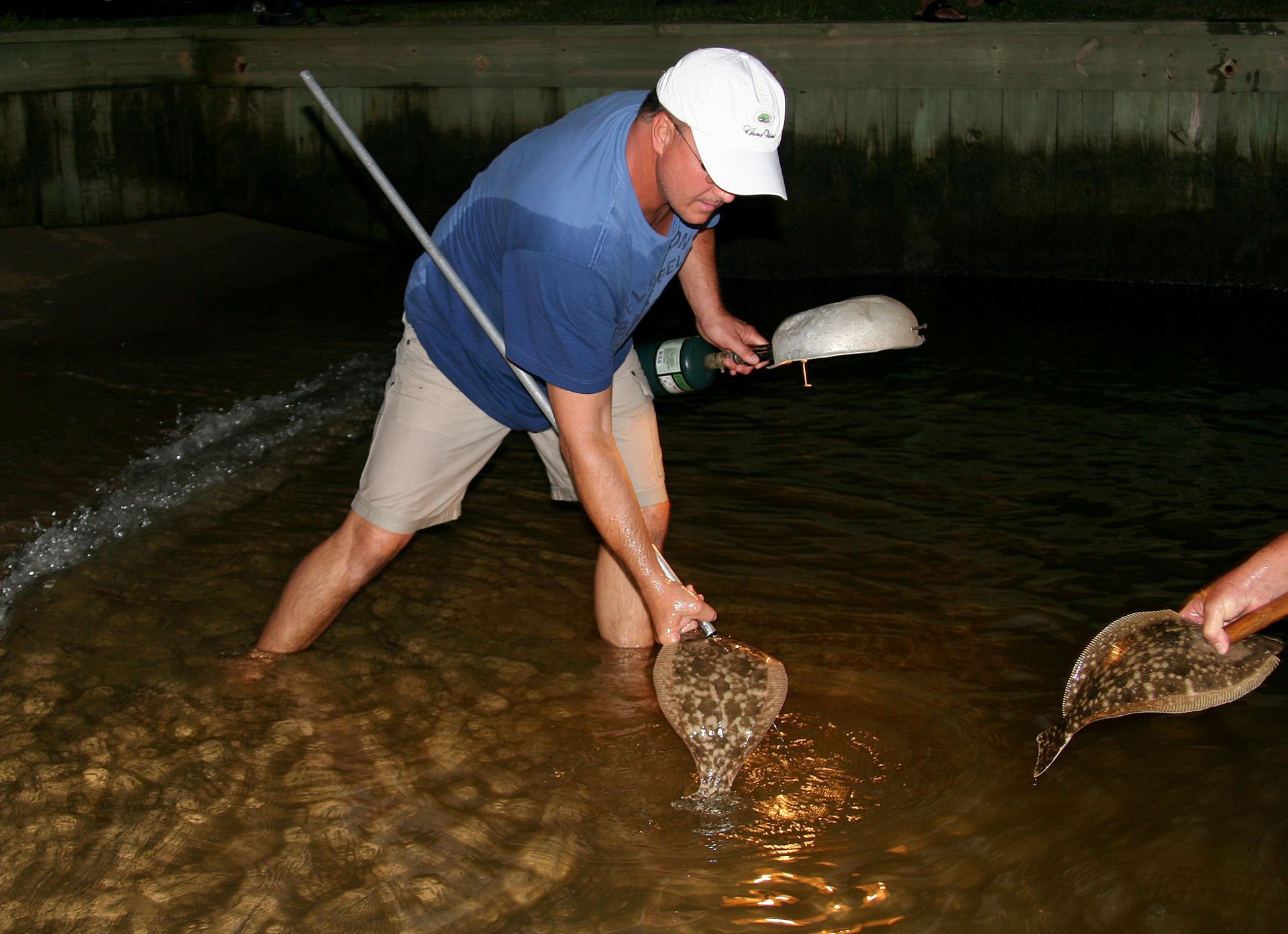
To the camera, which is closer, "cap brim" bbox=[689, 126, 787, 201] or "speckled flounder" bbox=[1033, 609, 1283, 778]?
"cap brim" bbox=[689, 126, 787, 201]

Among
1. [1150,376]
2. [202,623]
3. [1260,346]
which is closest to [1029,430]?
[1150,376]

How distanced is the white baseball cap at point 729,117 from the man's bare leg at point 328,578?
5.16 ft

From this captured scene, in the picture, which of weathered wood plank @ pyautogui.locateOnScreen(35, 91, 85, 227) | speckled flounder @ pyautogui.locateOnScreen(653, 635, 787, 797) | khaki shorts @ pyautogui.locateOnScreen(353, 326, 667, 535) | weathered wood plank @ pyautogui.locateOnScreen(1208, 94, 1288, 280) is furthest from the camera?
weathered wood plank @ pyautogui.locateOnScreen(35, 91, 85, 227)

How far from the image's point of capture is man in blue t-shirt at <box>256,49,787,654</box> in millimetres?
2828

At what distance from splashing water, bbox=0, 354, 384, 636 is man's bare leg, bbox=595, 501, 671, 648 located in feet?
6.94

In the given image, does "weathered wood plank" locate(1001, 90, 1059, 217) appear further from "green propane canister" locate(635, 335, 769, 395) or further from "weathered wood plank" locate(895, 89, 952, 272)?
"green propane canister" locate(635, 335, 769, 395)

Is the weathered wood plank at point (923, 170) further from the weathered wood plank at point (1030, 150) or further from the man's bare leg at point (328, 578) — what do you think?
the man's bare leg at point (328, 578)

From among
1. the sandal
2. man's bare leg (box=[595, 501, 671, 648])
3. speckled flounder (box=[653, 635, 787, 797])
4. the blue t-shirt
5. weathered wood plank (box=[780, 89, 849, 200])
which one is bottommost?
man's bare leg (box=[595, 501, 671, 648])

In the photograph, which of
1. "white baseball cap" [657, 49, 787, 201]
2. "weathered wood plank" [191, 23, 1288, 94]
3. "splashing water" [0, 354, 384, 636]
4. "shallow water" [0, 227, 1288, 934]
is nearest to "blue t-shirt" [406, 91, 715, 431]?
"white baseball cap" [657, 49, 787, 201]

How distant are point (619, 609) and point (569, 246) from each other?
1.63 metres

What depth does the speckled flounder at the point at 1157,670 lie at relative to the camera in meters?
3.10

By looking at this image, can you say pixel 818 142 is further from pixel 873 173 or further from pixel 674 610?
pixel 674 610

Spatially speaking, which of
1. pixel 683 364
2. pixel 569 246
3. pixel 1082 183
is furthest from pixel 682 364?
pixel 1082 183

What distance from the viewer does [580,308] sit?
2.85 meters
